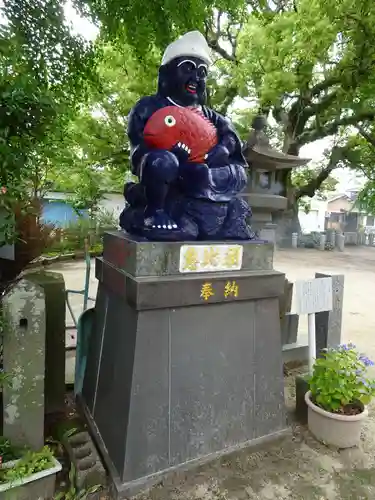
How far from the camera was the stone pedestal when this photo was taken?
210 centimetres

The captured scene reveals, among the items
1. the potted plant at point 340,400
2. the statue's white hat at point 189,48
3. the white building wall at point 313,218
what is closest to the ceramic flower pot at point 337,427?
the potted plant at point 340,400

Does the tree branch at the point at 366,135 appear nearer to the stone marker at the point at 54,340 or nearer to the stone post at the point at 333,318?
the stone post at the point at 333,318

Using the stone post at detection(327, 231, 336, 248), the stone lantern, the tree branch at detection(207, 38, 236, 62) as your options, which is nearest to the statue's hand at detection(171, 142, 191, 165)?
the stone lantern

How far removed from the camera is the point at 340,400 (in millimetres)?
2562

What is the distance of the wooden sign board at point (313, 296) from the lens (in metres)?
2.89

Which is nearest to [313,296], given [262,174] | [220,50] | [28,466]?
[262,174]

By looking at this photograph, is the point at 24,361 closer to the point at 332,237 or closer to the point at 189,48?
the point at 189,48

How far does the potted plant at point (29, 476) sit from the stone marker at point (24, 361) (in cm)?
11

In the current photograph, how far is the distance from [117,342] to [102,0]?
8.46 feet

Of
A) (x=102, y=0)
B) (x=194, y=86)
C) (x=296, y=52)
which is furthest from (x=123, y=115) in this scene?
(x=194, y=86)

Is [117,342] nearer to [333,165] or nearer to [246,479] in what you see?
[246,479]

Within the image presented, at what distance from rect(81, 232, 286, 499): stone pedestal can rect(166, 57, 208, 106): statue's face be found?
1018 mm

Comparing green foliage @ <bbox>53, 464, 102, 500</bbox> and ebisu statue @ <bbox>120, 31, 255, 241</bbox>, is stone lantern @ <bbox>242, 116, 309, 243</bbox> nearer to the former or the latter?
ebisu statue @ <bbox>120, 31, 255, 241</bbox>

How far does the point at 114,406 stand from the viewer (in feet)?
7.43
